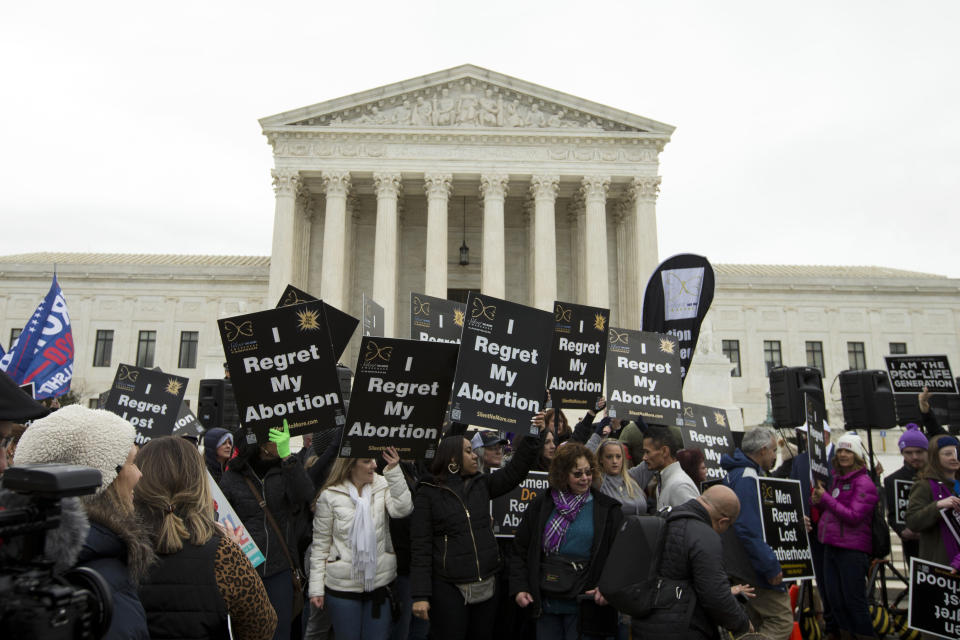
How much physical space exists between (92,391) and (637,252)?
30899 millimetres

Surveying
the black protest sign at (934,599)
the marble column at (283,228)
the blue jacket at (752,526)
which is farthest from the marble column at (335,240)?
the black protest sign at (934,599)

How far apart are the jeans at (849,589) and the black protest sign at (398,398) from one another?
4784mm

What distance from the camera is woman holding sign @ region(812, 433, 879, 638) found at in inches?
294

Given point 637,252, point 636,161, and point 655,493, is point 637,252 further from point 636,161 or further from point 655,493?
point 655,493

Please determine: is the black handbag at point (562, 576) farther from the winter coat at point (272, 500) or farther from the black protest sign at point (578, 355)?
the black protest sign at point (578, 355)

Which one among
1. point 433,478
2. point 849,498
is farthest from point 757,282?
point 433,478

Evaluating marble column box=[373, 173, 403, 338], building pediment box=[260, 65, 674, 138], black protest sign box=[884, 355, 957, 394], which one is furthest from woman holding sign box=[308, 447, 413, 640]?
building pediment box=[260, 65, 674, 138]

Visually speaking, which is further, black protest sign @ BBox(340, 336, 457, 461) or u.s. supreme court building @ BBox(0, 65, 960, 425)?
u.s. supreme court building @ BBox(0, 65, 960, 425)

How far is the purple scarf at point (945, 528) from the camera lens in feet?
21.6

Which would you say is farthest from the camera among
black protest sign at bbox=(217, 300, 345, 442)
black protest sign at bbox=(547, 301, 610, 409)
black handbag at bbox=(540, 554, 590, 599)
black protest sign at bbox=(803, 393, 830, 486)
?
black protest sign at bbox=(547, 301, 610, 409)

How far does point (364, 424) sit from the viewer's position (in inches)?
232

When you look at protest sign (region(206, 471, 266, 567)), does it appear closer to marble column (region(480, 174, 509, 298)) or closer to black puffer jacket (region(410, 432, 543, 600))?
black puffer jacket (region(410, 432, 543, 600))

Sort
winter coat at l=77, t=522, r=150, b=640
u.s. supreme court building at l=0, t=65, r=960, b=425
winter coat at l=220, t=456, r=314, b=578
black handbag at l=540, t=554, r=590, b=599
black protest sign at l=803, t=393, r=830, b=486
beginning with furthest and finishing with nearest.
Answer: u.s. supreme court building at l=0, t=65, r=960, b=425 → black protest sign at l=803, t=393, r=830, b=486 → winter coat at l=220, t=456, r=314, b=578 → black handbag at l=540, t=554, r=590, b=599 → winter coat at l=77, t=522, r=150, b=640

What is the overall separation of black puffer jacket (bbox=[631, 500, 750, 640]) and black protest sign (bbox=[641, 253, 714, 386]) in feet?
22.7
